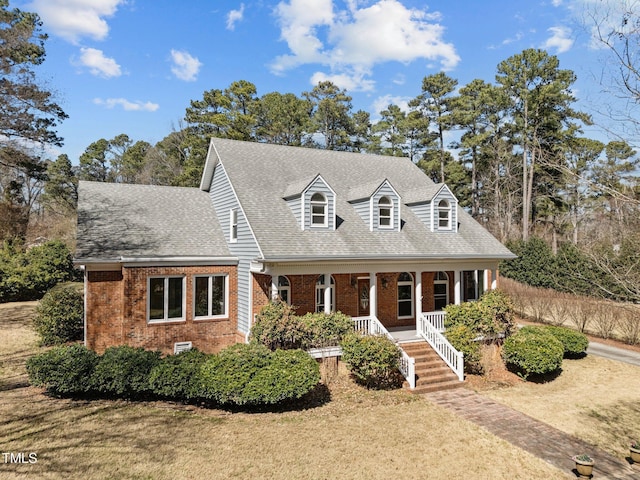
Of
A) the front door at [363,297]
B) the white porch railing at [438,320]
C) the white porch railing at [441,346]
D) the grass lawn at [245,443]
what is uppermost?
the front door at [363,297]

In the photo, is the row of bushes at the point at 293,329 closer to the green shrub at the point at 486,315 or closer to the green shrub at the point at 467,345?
the green shrub at the point at 467,345

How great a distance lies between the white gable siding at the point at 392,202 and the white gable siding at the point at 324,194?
6.60ft

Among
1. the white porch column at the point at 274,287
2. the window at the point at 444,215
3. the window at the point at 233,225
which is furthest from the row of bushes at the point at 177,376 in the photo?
the window at the point at 444,215

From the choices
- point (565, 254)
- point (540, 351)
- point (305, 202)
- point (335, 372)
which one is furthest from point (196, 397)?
point (565, 254)

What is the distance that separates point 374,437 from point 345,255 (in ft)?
22.3

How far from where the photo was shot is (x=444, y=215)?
64.2ft

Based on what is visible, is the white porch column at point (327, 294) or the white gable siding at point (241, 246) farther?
the white gable siding at point (241, 246)

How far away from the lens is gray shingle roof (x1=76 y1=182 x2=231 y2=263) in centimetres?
1553

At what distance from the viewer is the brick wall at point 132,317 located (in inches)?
579

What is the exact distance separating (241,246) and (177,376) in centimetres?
624

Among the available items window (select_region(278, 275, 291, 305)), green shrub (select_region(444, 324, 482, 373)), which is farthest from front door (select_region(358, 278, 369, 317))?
green shrub (select_region(444, 324, 482, 373))

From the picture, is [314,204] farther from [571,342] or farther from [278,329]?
[571,342]

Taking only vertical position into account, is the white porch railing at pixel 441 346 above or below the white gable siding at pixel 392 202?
below

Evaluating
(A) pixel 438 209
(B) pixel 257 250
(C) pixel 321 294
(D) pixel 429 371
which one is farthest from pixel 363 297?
(B) pixel 257 250
